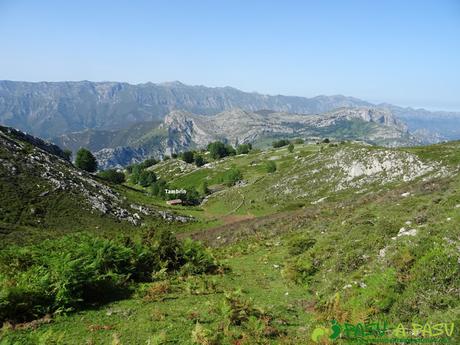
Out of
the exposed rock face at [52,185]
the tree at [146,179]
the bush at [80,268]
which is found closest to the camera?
the bush at [80,268]

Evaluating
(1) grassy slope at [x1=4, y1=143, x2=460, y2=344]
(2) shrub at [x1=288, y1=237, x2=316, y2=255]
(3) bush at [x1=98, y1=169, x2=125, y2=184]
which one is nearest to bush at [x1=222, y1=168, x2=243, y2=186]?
(3) bush at [x1=98, y1=169, x2=125, y2=184]

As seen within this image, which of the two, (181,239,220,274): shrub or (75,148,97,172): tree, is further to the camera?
(75,148,97,172): tree

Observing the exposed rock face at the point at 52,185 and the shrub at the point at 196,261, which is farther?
the exposed rock face at the point at 52,185

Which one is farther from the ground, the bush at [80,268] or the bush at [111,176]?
the bush at [80,268]

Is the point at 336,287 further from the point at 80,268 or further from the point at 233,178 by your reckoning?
the point at 233,178

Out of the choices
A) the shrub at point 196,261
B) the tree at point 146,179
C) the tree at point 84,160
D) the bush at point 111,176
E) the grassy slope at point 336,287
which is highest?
the grassy slope at point 336,287

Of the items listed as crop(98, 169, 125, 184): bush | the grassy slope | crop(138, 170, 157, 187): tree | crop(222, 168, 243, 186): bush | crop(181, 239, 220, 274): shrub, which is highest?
the grassy slope

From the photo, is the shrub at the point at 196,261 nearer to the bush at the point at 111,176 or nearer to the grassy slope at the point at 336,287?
the grassy slope at the point at 336,287

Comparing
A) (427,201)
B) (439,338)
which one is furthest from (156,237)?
(427,201)

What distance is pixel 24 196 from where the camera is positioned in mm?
65500

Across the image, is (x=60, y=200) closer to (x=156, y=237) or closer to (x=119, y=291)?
(x=156, y=237)

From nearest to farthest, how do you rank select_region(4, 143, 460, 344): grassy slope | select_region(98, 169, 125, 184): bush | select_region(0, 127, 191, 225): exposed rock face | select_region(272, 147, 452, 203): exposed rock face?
1. select_region(4, 143, 460, 344): grassy slope
2. select_region(0, 127, 191, 225): exposed rock face
3. select_region(272, 147, 452, 203): exposed rock face
4. select_region(98, 169, 125, 184): bush

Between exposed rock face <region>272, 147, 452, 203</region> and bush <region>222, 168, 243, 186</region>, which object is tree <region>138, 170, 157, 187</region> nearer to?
bush <region>222, 168, 243, 186</region>

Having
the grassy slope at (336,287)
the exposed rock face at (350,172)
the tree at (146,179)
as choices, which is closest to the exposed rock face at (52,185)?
the exposed rock face at (350,172)
